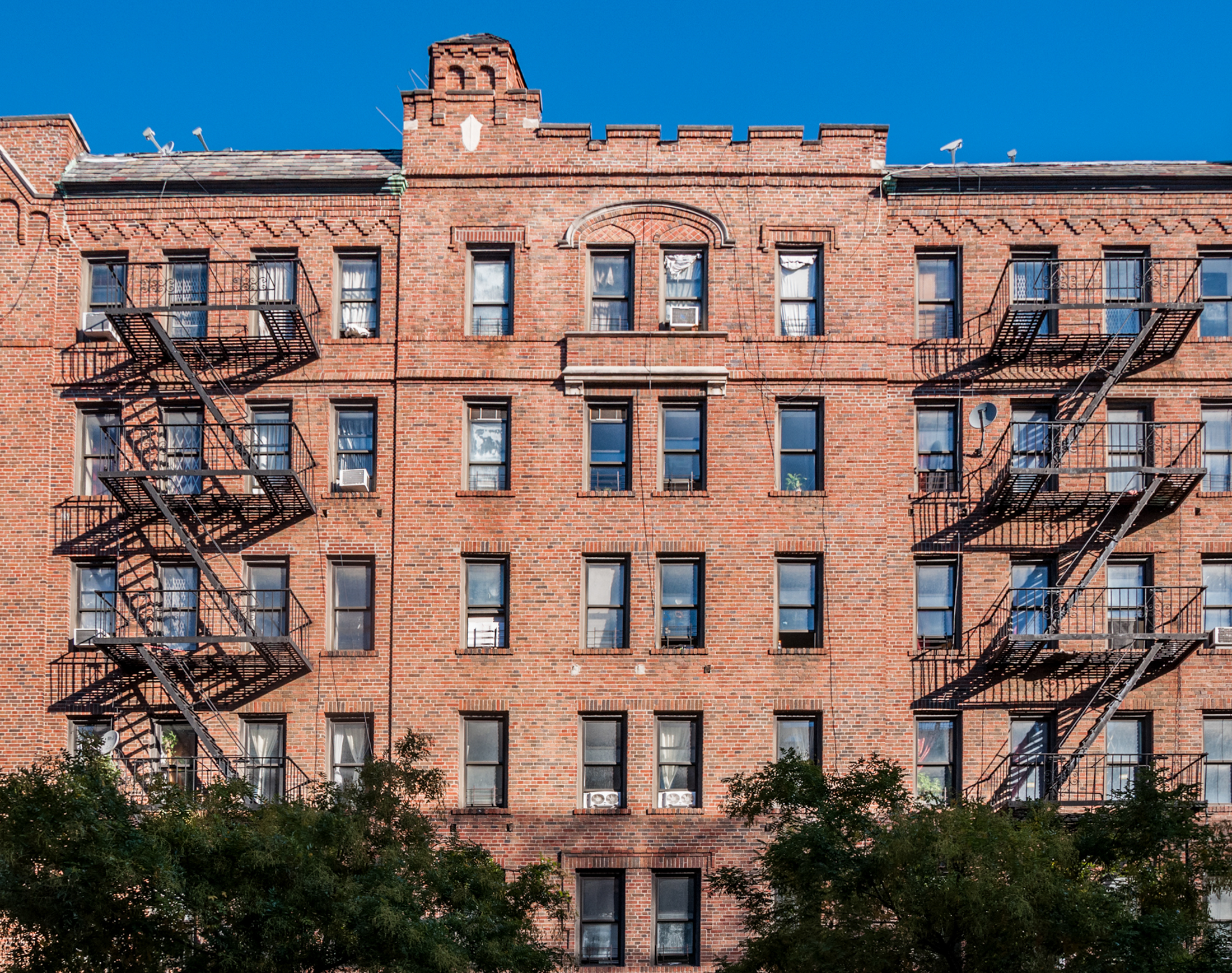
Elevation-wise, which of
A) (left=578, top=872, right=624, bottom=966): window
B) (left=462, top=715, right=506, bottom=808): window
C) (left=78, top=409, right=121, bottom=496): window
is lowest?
(left=578, top=872, right=624, bottom=966): window

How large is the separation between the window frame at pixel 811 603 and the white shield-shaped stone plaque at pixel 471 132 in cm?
1012

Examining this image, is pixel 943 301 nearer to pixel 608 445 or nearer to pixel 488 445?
pixel 608 445

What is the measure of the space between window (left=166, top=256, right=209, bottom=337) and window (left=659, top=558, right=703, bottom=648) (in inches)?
406

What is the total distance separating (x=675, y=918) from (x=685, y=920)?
0.63 ft

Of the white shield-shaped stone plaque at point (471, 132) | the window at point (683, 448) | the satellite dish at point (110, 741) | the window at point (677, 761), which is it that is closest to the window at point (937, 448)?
the window at point (683, 448)

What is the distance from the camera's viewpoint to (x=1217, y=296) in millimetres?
31484

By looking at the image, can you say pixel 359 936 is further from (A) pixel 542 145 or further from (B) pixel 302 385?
(A) pixel 542 145

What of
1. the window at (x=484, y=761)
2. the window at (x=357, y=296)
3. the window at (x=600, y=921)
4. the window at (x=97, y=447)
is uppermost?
the window at (x=357, y=296)

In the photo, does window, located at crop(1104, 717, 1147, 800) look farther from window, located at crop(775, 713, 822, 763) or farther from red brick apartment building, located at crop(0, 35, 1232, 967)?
window, located at crop(775, 713, 822, 763)

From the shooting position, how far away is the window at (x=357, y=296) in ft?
104

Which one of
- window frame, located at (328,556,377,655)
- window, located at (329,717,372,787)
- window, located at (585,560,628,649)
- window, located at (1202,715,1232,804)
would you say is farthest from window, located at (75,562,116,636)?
window, located at (1202,715,1232,804)

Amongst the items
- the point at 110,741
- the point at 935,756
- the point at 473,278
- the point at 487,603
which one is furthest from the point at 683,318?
the point at 110,741

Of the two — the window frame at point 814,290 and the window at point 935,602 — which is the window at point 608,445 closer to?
the window frame at point 814,290

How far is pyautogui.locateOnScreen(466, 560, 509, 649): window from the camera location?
100 feet
